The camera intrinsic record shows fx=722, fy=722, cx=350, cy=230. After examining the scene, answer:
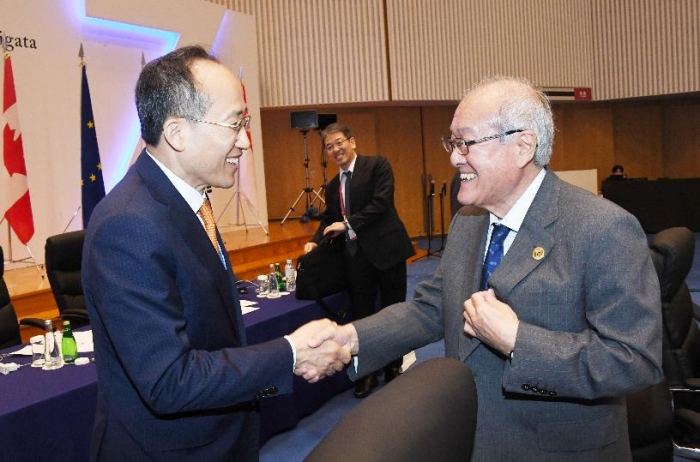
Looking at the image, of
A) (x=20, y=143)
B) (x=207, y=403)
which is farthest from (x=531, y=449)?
(x=20, y=143)

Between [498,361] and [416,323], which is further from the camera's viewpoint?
[416,323]

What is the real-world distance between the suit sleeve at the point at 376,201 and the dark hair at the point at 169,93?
3.59m

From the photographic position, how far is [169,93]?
1.68m

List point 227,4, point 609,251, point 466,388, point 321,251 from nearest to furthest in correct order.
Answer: point 466,388
point 609,251
point 321,251
point 227,4

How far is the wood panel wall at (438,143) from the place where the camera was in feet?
42.4

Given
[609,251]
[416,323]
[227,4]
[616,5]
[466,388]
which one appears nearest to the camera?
[466,388]

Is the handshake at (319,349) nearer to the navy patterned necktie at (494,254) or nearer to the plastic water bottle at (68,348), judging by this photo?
the navy patterned necktie at (494,254)

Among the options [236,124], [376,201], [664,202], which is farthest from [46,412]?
[664,202]

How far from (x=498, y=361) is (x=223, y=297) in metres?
0.73

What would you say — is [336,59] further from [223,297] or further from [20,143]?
[223,297]

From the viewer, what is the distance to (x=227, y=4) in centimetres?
1095

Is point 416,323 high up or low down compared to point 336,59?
down

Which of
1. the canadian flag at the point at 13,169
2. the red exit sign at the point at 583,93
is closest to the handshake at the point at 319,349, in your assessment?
the canadian flag at the point at 13,169

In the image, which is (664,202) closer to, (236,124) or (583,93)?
(583,93)
